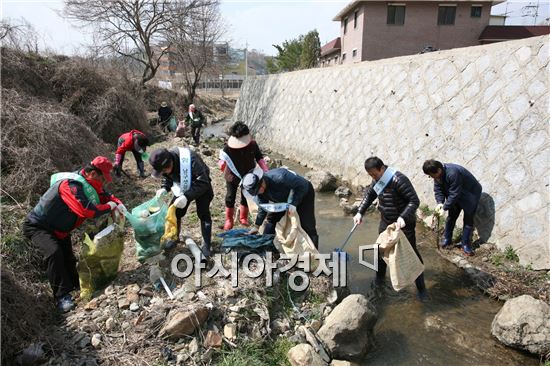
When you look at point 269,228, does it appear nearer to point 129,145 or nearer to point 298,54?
point 129,145

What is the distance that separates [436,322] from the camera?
14.2ft

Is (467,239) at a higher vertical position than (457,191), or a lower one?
lower

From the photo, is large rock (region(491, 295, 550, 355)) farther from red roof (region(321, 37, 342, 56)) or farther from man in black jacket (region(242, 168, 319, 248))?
red roof (region(321, 37, 342, 56))

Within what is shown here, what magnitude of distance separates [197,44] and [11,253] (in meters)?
23.0

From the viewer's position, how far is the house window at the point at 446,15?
2227 centimetres

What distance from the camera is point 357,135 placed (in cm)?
996

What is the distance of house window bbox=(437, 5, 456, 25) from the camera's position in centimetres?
2227

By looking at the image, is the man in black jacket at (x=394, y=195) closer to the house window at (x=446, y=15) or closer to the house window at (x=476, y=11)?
the house window at (x=446, y=15)

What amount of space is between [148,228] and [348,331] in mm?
2648

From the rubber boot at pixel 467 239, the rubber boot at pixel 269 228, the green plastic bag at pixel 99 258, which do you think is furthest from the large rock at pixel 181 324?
the rubber boot at pixel 467 239

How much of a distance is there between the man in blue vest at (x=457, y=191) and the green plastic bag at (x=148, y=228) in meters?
3.71

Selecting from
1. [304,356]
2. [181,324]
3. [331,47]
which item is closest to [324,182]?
[304,356]

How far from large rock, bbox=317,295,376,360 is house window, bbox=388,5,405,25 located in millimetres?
22467

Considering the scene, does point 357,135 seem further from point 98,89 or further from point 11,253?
point 98,89
